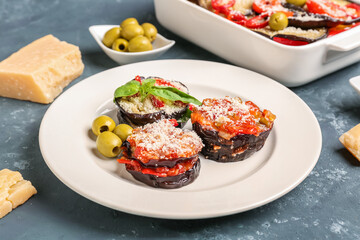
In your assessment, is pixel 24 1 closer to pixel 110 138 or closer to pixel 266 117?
pixel 110 138

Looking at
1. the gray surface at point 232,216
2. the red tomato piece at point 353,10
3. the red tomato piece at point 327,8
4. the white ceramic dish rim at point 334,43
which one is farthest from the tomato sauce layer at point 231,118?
the red tomato piece at point 353,10

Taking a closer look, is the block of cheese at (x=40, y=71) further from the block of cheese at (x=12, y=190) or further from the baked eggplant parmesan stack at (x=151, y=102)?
the block of cheese at (x=12, y=190)

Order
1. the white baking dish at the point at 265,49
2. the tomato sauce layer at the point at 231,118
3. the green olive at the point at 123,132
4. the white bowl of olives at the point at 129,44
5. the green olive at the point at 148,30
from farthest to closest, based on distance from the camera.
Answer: the green olive at the point at 148,30
the white bowl of olives at the point at 129,44
the white baking dish at the point at 265,49
the green olive at the point at 123,132
the tomato sauce layer at the point at 231,118

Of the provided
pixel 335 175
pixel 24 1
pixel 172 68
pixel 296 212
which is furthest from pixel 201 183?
pixel 24 1

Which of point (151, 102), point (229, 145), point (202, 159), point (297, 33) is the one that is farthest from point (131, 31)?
Result: point (229, 145)

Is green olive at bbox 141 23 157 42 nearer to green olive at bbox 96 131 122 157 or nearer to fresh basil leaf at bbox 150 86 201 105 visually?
fresh basil leaf at bbox 150 86 201 105

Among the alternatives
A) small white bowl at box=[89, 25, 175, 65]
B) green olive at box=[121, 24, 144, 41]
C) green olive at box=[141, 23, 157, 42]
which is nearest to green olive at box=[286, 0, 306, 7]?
small white bowl at box=[89, 25, 175, 65]
